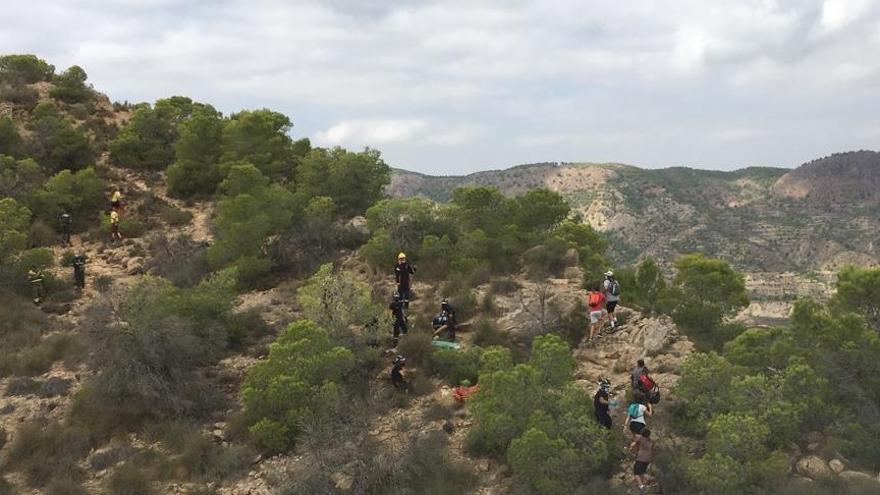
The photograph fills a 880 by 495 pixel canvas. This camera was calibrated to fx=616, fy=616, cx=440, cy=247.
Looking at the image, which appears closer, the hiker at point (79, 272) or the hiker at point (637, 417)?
the hiker at point (637, 417)

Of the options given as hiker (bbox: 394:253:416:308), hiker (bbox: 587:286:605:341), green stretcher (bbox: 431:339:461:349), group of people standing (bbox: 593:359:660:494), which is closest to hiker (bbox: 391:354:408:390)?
green stretcher (bbox: 431:339:461:349)

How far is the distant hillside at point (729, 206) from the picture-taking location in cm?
7231

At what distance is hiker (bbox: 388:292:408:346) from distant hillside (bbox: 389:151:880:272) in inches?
2257

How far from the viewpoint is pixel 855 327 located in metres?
13.1

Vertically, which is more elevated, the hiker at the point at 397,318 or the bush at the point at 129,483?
the hiker at the point at 397,318

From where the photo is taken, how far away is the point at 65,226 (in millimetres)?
22406

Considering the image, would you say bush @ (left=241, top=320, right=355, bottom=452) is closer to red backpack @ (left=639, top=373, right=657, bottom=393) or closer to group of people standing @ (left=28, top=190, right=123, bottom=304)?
red backpack @ (left=639, top=373, right=657, bottom=393)

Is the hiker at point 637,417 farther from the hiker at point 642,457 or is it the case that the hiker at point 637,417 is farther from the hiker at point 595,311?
the hiker at point 595,311

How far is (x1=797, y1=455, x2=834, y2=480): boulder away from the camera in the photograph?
10.5 meters

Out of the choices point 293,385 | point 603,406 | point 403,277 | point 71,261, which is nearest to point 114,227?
point 71,261

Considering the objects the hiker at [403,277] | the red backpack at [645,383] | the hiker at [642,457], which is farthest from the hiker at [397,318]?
the hiker at [642,457]

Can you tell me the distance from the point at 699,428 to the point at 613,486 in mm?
2147

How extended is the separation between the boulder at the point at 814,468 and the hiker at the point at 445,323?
24.5 feet

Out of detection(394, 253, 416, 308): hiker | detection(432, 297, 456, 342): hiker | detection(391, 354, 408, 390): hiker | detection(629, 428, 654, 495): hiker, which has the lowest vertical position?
detection(629, 428, 654, 495): hiker
